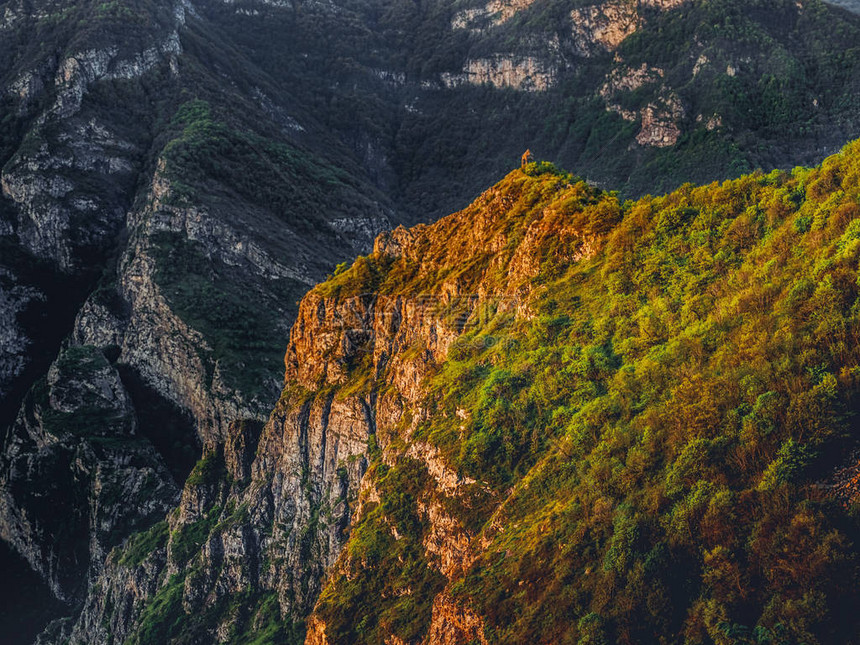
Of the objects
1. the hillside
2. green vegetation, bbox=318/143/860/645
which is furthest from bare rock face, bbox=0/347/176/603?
green vegetation, bbox=318/143/860/645

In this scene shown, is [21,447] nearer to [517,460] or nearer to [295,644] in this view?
[295,644]

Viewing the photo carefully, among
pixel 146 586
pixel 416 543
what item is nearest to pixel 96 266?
pixel 146 586

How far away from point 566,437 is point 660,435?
7211mm

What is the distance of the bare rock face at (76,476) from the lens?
14250cm

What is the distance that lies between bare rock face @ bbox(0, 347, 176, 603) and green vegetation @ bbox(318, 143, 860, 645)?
3217 inches

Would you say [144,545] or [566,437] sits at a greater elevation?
[144,545]

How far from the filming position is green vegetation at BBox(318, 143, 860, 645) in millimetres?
47312

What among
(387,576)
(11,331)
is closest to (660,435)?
(387,576)

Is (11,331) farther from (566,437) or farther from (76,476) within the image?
(566,437)

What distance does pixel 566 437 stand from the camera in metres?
59.8

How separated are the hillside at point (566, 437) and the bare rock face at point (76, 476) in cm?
4799

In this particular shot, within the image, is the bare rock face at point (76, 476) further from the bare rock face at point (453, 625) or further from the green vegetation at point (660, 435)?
the bare rock face at point (453, 625)

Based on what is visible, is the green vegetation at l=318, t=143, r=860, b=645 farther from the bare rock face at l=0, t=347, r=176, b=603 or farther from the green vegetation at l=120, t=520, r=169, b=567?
the bare rock face at l=0, t=347, r=176, b=603

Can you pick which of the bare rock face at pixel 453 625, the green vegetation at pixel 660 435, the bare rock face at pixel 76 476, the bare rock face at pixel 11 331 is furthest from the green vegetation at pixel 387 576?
the bare rock face at pixel 11 331
